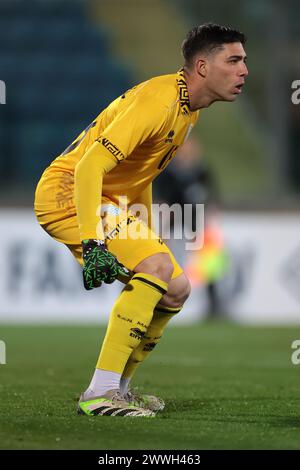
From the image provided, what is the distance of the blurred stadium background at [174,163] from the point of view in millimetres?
12281

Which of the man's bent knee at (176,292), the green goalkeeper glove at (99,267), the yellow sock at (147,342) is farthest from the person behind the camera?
the yellow sock at (147,342)

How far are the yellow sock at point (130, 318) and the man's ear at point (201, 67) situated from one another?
104 cm

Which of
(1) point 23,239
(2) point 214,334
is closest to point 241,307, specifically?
(2) point 214,334

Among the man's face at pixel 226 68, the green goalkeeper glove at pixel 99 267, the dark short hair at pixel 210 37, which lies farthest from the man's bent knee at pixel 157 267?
the dark short hair at pixel 210 37

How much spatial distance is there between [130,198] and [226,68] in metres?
0.83

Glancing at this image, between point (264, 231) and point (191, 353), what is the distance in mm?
3843

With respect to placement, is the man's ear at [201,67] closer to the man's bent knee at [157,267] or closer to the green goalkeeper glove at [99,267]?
the man's bent knee at [157,267]

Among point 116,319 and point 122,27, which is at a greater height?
point 122,27

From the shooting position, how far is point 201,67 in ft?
16.9

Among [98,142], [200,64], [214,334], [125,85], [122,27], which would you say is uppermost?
[122,27]

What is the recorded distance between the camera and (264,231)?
492 inches

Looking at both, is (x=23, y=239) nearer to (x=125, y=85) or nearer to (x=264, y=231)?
(x=264, y=231)

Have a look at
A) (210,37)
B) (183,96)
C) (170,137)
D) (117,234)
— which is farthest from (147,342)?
(210,37)

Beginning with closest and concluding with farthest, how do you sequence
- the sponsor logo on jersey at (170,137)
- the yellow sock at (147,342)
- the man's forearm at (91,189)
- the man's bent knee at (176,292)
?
the man's forearm at (91,189) < the sponsor logo on jersey at (170,137) < the man's bent knee at (176,292) < the yellow sock at (147,342)
